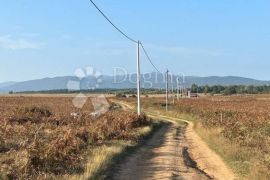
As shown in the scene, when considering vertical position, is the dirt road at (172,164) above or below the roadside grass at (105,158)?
below

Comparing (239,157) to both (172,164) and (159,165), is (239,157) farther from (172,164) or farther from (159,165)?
(159,165)

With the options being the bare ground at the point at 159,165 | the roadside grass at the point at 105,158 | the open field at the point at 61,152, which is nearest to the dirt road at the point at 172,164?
the bare ground at the point at 159,165

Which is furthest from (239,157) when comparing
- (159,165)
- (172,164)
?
(159,165)

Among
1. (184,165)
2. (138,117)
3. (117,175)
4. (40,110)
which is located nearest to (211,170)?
(184,165)

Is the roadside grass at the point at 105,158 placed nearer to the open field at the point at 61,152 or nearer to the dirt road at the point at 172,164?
the open field at the point at 61,152

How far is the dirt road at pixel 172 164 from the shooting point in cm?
1575

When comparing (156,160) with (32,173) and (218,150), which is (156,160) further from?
(32,173)

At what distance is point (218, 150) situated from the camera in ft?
75.1

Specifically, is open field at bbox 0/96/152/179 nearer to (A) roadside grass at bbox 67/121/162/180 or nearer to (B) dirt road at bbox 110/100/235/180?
(A) roadside grass at bbox 67/121/162/180

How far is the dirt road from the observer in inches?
620

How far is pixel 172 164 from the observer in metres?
18.1

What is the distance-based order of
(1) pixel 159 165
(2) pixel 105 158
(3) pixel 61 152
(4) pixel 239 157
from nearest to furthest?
1. (3) pixel 61 152
2. (2) pixel 105 158
3. (1) pixel 159 165
4. (4) pixel 239 157

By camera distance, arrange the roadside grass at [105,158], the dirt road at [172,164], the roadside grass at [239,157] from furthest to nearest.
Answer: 1. the dirt road at [172,164]
2. the roadside grass at [239,157]
3. the roadside grass at [105,158]

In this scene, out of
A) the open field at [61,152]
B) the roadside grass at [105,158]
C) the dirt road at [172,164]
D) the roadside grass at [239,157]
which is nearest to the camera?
the open field at [61,152]
